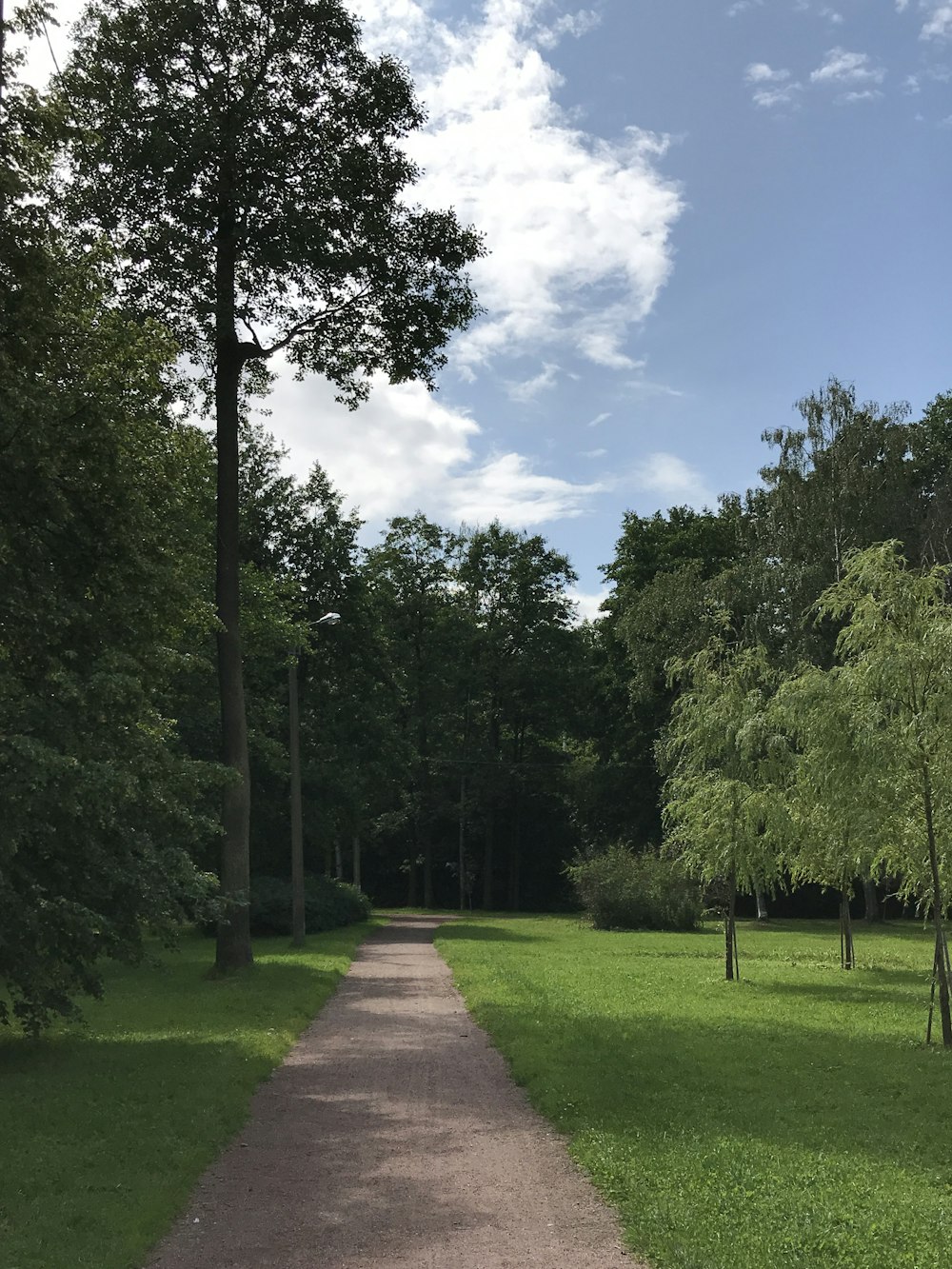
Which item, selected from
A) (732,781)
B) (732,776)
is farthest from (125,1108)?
(732,776)

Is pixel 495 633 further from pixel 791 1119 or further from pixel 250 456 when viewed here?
pixel 791 1119

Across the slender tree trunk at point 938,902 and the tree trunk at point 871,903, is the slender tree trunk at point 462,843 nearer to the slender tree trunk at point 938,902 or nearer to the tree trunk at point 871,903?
the tree trunk at point 871,903

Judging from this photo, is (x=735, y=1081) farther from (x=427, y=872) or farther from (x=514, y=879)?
(x=514, y=879)

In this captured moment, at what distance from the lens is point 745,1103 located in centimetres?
894

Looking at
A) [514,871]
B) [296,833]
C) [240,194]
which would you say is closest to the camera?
[240,194]

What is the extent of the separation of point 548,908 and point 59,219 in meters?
47.9

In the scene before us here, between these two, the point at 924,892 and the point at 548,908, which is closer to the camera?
the point at 924,892

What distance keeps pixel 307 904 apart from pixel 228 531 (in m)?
14.3

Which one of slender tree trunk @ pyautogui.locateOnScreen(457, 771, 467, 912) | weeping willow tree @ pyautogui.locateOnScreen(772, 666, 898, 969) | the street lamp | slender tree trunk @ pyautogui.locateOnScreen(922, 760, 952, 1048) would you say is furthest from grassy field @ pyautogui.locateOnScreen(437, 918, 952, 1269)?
slender tree trunk @ pyautogui.locateOnScreen(457, 771, 467, 912)

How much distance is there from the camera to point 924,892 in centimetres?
1347

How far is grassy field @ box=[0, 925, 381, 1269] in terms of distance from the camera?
5.75 metres

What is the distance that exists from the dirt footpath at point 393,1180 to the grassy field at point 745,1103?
339 millimetres

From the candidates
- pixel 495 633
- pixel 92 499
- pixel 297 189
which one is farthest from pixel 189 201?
pixel 495 633

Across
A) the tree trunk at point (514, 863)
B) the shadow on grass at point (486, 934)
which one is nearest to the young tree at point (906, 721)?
the shadow on grass at point (486, 934)
